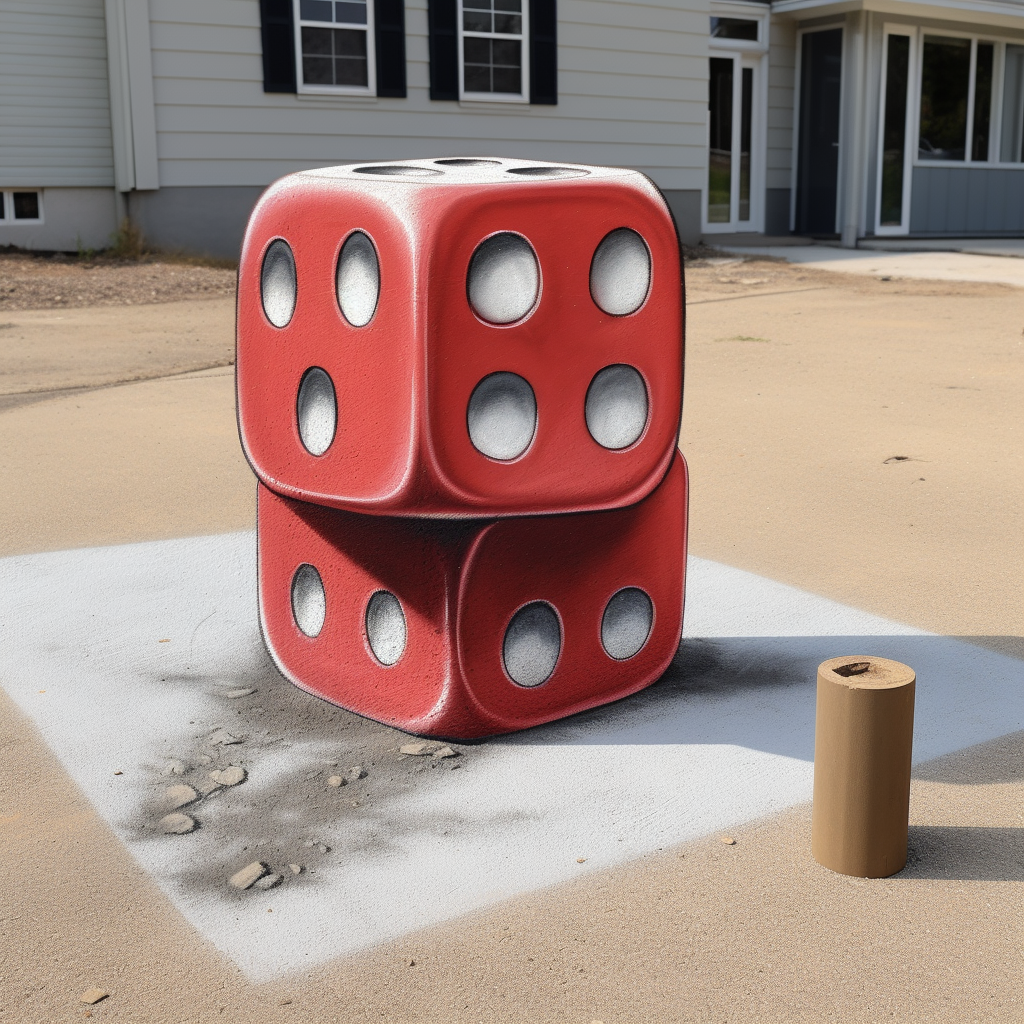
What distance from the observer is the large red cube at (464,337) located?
2.84 metres

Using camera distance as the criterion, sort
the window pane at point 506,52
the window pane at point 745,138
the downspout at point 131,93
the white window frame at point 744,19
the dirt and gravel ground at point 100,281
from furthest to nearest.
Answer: the window pane at point 745,138
the white window frame at point 744,19
the window pane at point 506,52
the downspout at point 131,93
the dirt and gravel ground at point 100,281

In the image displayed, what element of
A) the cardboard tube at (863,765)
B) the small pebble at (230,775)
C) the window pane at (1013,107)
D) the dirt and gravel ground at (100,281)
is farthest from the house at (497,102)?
the cardboard tube at (863,765)

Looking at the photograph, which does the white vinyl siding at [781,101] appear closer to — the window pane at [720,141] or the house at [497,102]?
the house at [497,102]

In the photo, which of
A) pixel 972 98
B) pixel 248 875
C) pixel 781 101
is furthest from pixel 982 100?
pixel 248 875

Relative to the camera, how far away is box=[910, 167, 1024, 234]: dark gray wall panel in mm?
19438

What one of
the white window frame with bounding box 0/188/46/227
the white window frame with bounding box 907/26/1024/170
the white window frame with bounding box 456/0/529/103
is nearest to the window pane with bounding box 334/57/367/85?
the white window frame with bounding box 456/0/529/103

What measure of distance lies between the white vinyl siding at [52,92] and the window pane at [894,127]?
1125cm

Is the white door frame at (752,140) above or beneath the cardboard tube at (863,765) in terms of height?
above

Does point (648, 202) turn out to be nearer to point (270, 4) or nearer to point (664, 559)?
point (664, 559)

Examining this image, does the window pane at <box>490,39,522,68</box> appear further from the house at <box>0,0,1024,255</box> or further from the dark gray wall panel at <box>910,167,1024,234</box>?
Answer: the dark gray wall panel at <box>910,167,1024,234</box>

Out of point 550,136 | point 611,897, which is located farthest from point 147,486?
point 550,136

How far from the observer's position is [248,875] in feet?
8.29

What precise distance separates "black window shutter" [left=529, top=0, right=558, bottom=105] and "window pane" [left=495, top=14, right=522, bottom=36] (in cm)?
14

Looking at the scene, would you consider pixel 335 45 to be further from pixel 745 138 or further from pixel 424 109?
pixel 745 138
